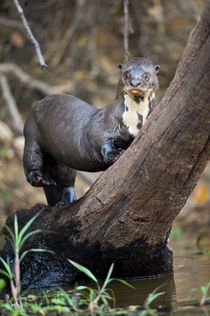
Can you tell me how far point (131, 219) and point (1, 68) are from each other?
13.5 ft

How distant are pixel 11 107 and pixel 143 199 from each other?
12.7 ft

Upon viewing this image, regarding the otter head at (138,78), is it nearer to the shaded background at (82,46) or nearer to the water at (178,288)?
the water at (178,288)

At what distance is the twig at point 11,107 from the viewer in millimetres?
6152

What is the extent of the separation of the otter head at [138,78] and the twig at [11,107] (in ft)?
10.00

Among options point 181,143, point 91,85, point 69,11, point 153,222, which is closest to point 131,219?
point 153,222

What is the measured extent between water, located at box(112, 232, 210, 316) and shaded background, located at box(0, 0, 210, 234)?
3.08 metres

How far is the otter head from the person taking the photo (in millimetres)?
3053

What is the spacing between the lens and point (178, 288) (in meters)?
2.73

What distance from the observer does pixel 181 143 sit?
8.40 ft

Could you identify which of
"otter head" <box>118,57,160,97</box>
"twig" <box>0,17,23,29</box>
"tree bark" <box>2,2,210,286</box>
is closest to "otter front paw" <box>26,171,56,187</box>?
"tree bark" <box>2,2,210,286</box>

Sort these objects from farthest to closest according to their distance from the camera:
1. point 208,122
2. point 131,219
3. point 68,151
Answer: point 68,151
point 131,219
point 208,122

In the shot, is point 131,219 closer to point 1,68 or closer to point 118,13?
point 1,68

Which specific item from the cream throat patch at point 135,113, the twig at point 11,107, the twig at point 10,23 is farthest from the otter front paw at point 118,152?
the twig at point 10,23

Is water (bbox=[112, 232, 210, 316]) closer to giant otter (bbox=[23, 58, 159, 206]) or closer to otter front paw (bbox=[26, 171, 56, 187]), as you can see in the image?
giant otter (bbox=[23, 58, 159, 206])
